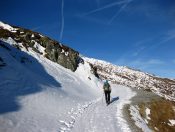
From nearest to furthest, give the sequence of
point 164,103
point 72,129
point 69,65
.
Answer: point 72,129, point 164,103, point 69,65

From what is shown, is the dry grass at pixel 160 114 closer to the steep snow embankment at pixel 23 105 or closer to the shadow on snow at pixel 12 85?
the steep snow embankment at pixel 23 105

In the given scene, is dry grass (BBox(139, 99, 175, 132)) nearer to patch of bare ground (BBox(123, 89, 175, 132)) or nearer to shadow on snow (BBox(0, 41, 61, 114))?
patch of bare ground (BBox(123, 89, 175, 132))

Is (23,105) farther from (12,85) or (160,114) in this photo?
(160,114)

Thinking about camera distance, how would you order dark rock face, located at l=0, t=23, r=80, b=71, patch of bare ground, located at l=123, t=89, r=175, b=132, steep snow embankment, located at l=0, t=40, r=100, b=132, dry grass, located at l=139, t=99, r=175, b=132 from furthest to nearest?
dark rock face, located at l=0, t=23, r=80, b=71, dry grass, located at l=139, t=99, r=175, b=132, patch of bare ground, located at l=123, t=89, r=175, b=132, steep snow embankment, located at l=0, t=40, r=100, b=132

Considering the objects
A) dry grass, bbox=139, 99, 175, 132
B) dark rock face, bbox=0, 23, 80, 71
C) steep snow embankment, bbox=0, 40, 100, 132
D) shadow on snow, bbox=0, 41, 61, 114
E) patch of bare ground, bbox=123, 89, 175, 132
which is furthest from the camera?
dark rock face, bbox=0, 23, 80, 71

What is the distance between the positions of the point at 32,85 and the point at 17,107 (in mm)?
8508

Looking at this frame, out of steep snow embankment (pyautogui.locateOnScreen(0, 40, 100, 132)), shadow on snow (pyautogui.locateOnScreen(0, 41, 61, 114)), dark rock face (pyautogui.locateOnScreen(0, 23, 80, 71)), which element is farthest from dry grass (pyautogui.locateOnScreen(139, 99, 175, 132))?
dark rock face (pyautogui.locateOnScreen(0, 23, 80, 71))

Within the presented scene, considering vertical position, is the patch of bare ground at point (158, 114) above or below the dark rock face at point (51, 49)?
below

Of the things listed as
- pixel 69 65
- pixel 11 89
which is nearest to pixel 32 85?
pixel 11 89

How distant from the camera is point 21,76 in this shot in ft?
84.8

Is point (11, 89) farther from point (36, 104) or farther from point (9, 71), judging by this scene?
point (9, 71)

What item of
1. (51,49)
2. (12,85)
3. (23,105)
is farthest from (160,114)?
(51,49)

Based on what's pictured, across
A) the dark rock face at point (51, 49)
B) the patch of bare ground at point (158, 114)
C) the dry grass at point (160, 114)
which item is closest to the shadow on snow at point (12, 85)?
the patch of bare ground at point (158, 114)

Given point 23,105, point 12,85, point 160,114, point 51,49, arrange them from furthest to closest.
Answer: point 51,49 → point 160,114 → point 12,85 → point 23,105
